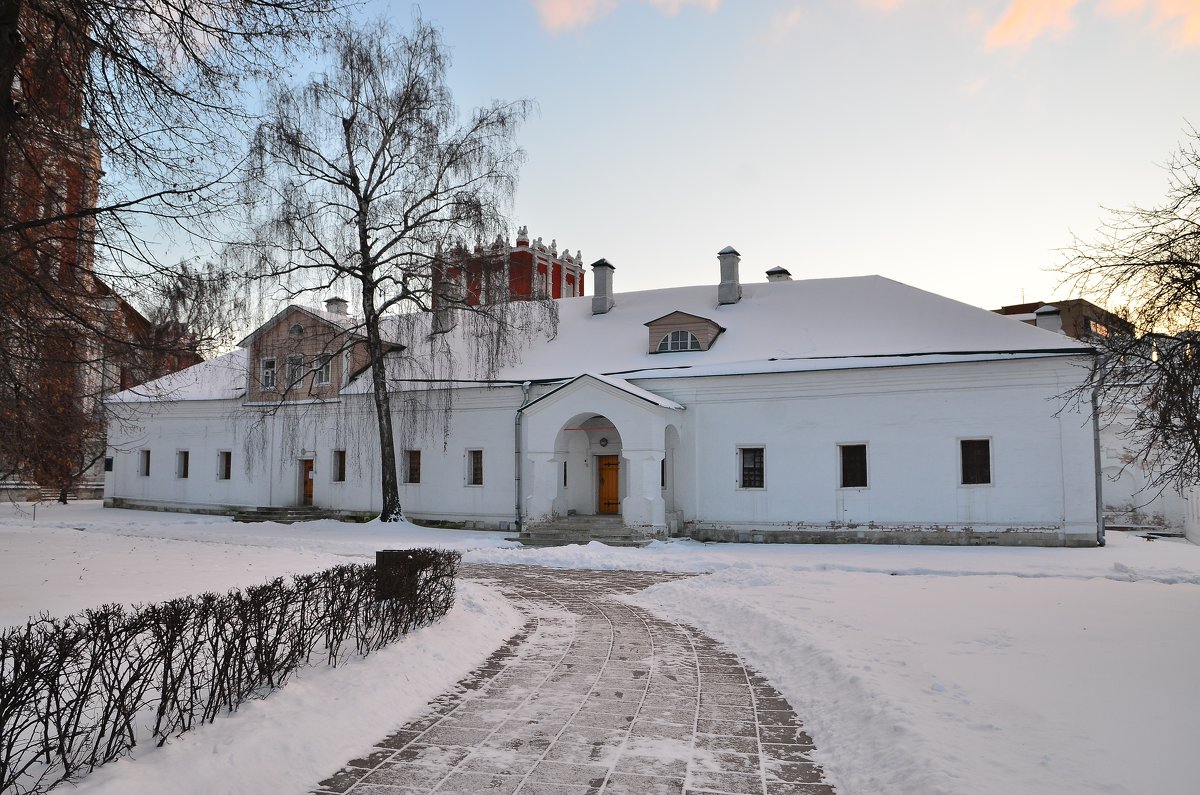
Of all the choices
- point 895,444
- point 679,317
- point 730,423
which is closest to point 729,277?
point 679,317

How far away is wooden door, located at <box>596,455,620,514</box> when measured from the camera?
88.4 ft

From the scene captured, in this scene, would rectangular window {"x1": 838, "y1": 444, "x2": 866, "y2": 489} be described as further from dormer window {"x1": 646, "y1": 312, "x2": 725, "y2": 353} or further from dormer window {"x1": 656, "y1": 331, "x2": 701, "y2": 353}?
dormer window {"x1": 656, "y1": 331, "x2": 701, "y2": 353}

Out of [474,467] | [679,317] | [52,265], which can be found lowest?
[474,467]

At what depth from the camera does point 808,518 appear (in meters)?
23.2

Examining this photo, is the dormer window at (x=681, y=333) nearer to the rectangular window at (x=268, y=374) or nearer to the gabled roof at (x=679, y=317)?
the gabled roof at (x=679, y=317)

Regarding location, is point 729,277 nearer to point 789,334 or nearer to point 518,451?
point 789,334

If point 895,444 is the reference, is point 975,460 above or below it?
below

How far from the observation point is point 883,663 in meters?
8.31

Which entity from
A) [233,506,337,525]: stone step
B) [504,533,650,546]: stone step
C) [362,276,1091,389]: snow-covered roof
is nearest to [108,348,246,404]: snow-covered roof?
[233,506,337,525]: stone step

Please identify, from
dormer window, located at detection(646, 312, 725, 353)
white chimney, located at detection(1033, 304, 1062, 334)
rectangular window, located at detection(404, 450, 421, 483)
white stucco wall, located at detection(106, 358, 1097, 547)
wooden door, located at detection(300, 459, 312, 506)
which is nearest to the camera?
white stucco wall, located at detection(106, 358, 1097, 547)

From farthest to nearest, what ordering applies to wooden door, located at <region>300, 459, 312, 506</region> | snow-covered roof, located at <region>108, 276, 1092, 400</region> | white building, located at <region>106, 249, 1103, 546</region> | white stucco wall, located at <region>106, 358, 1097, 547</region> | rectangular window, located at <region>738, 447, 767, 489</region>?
1. wooden door, located at <region>300, 459, 312, 506</region>
2. rectangular window, located at <region>738, 447, 767, 489</region>
3. snow-covered roof, located at <region>108, 276, 1092, 400</region>
4. white building, located at <region>106, 249, 1103, 546</region>
5. white stucco wall, located at <region>106, 358, 1097, 547</region>

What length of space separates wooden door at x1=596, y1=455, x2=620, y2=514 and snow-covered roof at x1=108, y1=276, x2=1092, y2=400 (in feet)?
9.74

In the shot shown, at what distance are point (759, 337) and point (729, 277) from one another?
140 inches

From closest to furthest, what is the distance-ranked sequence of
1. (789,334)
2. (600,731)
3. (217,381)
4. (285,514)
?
(600,731) → (789,334) → (285,514) → (217,381)
